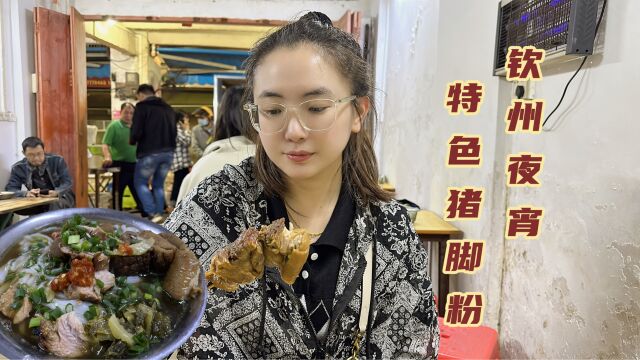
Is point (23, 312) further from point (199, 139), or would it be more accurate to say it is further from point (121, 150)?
point (199, 139)

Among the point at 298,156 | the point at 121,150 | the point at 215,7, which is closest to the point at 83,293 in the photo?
the point at 298,156

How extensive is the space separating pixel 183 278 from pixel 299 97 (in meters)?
0.31

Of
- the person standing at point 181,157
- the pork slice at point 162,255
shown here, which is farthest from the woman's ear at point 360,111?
the person standing at point 181,157

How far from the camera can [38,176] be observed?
199 centimetres

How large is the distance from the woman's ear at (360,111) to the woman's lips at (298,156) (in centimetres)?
14

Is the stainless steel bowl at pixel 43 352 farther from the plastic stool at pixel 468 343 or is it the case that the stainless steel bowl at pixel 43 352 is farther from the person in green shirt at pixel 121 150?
the person in green shirt at pixel 121 150

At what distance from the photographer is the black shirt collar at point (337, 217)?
906mm

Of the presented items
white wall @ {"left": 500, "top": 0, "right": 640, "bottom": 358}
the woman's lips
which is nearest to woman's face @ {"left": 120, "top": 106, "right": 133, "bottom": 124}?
white wall @ {"left": 500, "top": 0, "right": 640, "bottom": 358}

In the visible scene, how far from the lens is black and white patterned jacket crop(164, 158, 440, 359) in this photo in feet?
2.86

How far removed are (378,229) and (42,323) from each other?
0.67 meters

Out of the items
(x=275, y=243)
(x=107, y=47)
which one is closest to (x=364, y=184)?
(x=275, y=243)

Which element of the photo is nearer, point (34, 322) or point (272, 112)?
point (34, 322)

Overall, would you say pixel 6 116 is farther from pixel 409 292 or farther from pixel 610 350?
pixel 610 350

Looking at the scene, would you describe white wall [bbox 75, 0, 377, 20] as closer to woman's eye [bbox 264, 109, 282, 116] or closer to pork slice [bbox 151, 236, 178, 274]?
woman's eye [bbox 264, 109, 282, 116]
